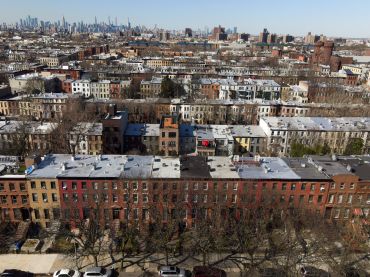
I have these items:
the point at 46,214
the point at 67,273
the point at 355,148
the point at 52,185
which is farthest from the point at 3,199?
the point at 355,148

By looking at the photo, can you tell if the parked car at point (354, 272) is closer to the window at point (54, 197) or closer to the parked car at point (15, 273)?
the parked car at point (15, 273)

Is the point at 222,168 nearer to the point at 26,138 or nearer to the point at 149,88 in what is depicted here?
the point at 26,138

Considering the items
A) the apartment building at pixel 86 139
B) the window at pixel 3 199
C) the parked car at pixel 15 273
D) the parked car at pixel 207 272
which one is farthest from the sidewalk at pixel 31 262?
the apartment building at pixel 86 139

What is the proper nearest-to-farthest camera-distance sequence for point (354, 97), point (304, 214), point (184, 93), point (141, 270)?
1. point (141, 270)
2. point (304, 214)
3. point (354, 97)
4. point (184, 93)

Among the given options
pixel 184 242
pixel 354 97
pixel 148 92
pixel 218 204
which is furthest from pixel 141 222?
pixel 354 97

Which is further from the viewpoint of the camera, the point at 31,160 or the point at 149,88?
the point at 149,88

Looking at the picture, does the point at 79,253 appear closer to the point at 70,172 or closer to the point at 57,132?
the point at 70,172

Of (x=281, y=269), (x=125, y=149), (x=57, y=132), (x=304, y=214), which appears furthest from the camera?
(x=125, y=149)
